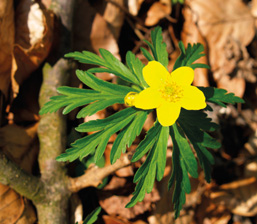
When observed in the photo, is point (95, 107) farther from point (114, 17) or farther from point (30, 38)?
point (114, 17)

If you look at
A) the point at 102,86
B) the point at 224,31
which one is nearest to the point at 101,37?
the point at 102,86

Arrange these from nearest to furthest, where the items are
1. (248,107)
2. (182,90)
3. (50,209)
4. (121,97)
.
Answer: (182,90) → (121,97) → (50,209) → (248,107)

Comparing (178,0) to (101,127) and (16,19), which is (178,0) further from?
(101,127)

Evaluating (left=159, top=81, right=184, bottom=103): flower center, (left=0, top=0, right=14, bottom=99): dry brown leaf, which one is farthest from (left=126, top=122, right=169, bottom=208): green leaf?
(left=0, top=0, right=14, bottom=99): dry brown leaf

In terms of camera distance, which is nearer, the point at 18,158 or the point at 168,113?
the point at 168,113

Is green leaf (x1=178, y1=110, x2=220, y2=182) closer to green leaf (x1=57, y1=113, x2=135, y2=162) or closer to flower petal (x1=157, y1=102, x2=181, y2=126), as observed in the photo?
flower petal (x1=157, y1=102, x2=181, y2=126)

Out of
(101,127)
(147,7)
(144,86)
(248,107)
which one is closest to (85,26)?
(147,7)
